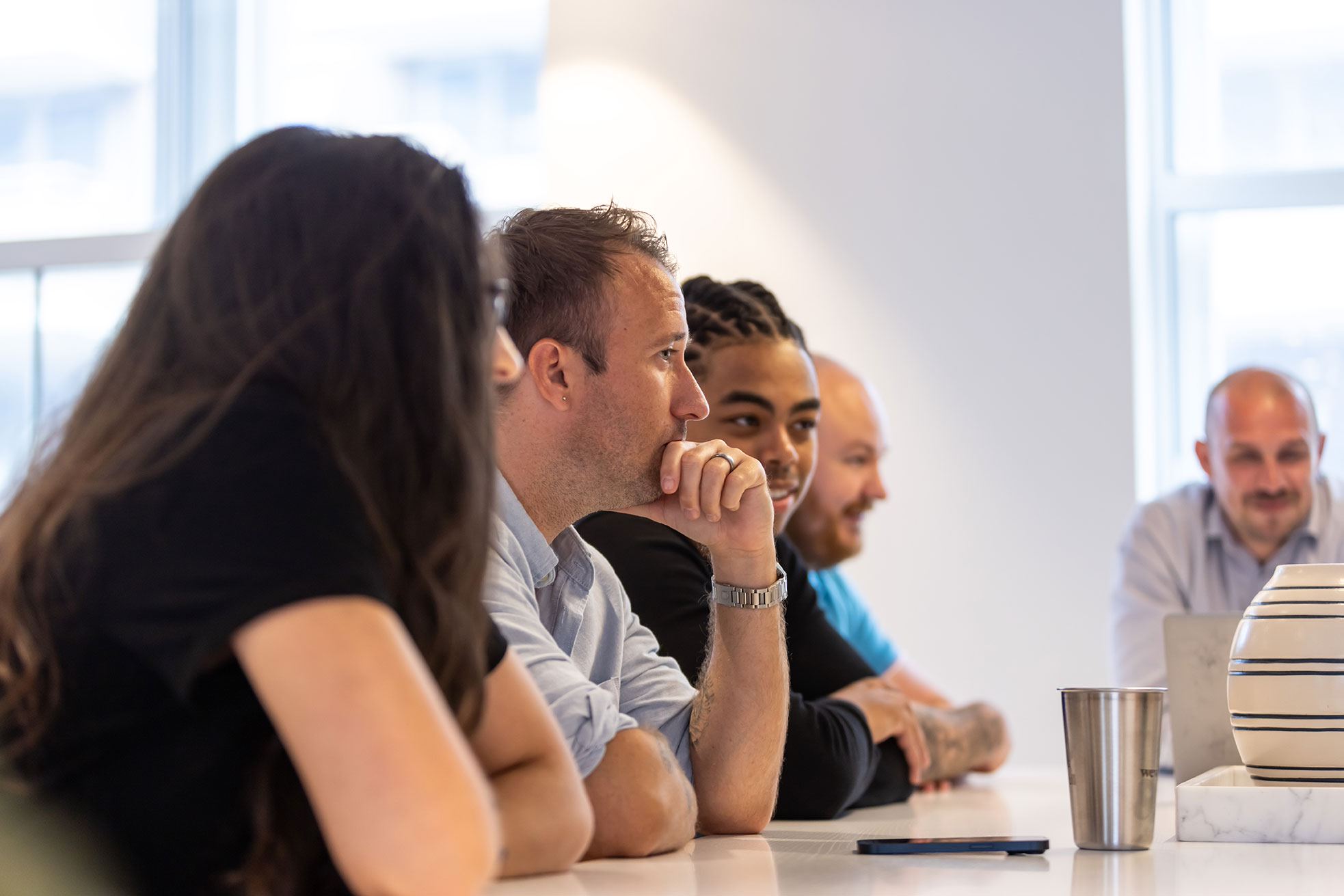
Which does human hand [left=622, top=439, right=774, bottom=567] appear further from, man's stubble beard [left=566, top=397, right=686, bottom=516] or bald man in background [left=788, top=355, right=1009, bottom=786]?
bald man in background [left=788, top=355, right=1009, bottom=786]

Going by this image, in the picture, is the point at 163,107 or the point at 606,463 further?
the point at 163,107

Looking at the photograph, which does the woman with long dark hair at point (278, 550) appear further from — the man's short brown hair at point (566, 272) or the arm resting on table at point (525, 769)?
the man's short brown hair at point (566, 272)

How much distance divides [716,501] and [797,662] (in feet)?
1.64

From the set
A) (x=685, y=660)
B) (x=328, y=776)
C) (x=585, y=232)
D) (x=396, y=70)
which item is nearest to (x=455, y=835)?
(x=328, y=776)

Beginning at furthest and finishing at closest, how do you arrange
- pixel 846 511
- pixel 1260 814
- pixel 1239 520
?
1. pixel 1239 520
2. pixel 846 511
3. pixel 1260 814

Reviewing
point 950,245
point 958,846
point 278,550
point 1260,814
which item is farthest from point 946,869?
point 950,245

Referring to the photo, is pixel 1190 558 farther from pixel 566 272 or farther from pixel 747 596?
pixel 566 272

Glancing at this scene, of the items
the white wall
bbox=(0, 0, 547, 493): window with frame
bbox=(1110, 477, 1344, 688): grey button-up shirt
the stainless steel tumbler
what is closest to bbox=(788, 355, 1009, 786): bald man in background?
bbox=(1110, 477, 1344, 688): grey button-up shirt

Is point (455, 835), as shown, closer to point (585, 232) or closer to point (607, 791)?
point (607, 791)

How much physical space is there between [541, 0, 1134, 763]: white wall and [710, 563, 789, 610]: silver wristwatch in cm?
192

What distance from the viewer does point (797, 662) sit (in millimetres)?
1921

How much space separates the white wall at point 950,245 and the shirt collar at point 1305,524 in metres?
0.25

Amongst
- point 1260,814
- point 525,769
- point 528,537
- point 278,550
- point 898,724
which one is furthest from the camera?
point 898,724

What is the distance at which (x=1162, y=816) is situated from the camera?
4.84ft
